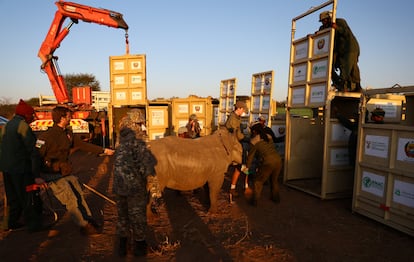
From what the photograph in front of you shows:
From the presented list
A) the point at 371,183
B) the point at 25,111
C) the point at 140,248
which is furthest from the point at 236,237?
the point at 25,111

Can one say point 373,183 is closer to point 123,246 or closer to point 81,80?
point 123,246

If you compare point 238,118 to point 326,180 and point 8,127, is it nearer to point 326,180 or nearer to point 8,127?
point 326,180

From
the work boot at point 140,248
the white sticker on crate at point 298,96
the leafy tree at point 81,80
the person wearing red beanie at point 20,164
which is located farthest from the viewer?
the leafy tree at point 81,80

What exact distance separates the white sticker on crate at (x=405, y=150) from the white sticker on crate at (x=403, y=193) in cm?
43

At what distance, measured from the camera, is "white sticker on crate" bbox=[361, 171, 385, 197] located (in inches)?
200

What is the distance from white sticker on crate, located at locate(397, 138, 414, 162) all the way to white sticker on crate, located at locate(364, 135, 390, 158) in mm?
244

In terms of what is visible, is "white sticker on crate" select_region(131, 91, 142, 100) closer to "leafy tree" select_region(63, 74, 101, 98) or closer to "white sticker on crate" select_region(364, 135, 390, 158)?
"white sticker on crate" select_region(364, 135, 390, 158)

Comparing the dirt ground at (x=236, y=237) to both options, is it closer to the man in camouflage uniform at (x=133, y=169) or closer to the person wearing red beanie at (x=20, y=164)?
the person wearing red beanie at (x=20, y=164)

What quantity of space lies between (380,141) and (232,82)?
20.6 ft

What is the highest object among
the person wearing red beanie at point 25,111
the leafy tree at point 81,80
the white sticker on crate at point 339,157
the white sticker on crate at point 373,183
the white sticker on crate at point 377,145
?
the leafy tree at point 81,80

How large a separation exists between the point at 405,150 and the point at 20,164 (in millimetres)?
6686

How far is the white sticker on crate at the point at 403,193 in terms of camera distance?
14.9ft

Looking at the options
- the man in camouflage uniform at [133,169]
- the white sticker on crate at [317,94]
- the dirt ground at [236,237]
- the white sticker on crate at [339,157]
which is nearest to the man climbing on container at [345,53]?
the white sticker on crate at [317,94]

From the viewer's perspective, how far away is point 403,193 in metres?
4.68
